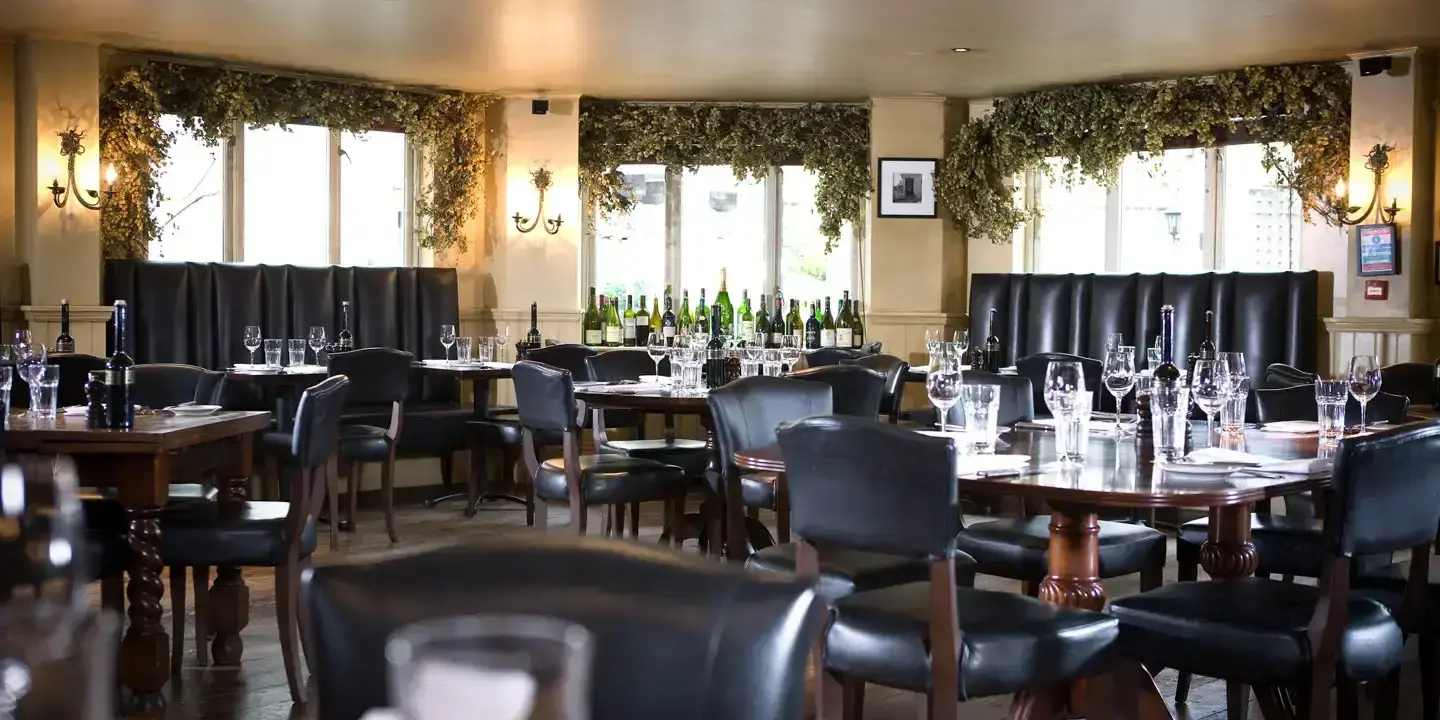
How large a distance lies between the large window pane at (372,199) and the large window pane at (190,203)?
0.81m

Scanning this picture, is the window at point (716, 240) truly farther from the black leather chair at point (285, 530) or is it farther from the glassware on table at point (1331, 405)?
the glassware on table at point (1331, 405)

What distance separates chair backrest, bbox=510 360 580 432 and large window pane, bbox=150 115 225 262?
380 centimetres

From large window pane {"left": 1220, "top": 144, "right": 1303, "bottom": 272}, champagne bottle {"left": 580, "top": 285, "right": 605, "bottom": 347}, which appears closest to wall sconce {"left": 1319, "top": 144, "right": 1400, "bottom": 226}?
large window pane {"left": 1220, "top": 144, "right": 1303, "bottom": 272}

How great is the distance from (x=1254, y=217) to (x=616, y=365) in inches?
168

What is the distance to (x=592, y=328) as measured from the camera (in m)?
9.67

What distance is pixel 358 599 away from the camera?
3.56ft

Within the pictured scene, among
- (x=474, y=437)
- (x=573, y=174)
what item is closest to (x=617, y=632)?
(x=474, y=437)

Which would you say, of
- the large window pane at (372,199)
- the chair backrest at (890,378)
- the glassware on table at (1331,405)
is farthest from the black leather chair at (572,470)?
the large window pane at (372,199)

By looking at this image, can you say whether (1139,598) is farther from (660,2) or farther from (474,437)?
(474,437)

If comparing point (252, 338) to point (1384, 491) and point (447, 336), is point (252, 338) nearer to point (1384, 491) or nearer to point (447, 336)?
point (447, 336)

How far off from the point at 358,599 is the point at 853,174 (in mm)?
8671

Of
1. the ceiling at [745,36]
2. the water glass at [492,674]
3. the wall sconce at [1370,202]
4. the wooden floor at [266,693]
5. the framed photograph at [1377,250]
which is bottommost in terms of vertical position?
the wooden floor at [266,693]

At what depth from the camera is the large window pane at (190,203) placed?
845cm

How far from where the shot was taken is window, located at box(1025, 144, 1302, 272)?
855 centimetres
